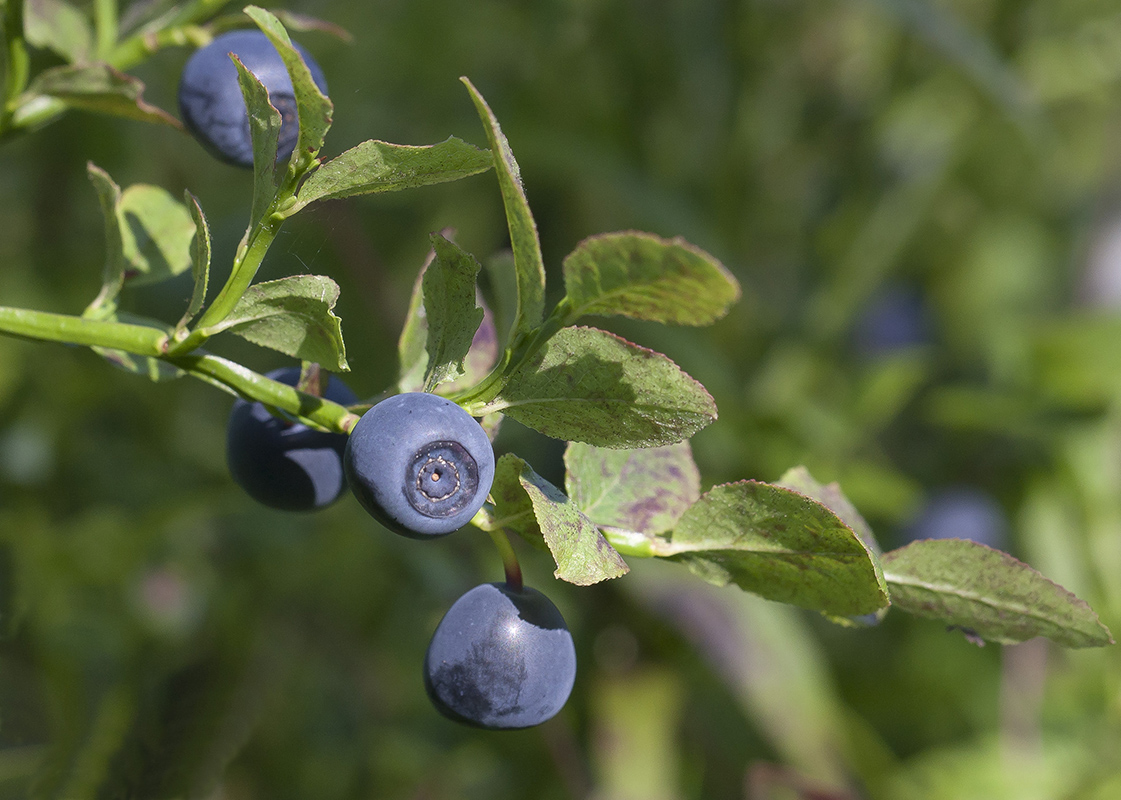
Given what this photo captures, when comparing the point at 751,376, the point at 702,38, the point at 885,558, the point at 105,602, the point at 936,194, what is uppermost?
the point at 936,194

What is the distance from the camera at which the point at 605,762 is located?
Result: 3.73 ft

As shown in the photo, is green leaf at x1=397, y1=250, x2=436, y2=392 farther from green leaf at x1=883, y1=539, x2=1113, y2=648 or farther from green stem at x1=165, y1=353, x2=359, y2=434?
green leaf at x1=883, y1=539, x2=1113, y2=648

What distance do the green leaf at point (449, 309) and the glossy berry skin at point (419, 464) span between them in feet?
0.07

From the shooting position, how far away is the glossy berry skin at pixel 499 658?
37 centimetres

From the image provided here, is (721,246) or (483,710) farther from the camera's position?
(721,246)

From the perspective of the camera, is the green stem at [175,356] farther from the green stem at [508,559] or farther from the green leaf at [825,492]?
the green leaf at [825,492]

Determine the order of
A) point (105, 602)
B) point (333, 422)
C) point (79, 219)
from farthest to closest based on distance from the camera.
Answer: point (79, 219) < point (105, 602) < point (333, 422)

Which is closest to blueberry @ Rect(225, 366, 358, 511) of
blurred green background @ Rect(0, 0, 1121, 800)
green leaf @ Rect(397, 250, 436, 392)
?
green leaf @ Rect(397, 250, 436, 392)

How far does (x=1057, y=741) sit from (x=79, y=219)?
4.27 feet

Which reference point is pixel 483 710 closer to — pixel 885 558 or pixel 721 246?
pixel 885 558

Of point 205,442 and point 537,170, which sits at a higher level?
point 537,170

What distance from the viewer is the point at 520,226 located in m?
0.29

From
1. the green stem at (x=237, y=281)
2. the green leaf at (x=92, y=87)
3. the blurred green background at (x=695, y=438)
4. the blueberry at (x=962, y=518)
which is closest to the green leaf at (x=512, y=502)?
the green stem at (x=237, y=281)

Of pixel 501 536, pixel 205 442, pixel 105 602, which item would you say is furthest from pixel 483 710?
pixel 205 442
